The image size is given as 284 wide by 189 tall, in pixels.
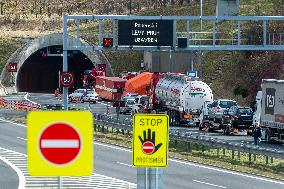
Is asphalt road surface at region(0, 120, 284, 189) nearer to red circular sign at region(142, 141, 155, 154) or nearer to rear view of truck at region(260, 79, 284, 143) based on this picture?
rear view of truck at region(260, 79, 284, 143)

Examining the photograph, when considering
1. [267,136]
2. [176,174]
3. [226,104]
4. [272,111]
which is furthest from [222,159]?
[226,104]

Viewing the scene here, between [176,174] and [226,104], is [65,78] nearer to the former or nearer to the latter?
[226,104]

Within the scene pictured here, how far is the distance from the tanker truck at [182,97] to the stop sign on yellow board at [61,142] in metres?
48.4

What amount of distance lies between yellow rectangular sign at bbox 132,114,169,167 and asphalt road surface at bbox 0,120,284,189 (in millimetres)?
17880

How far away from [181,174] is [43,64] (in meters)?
76.6

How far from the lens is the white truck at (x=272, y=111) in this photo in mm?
51344

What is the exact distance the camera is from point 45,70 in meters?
113

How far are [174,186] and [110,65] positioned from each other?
7344 centimetres

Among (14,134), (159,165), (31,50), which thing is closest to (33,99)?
(31,50)

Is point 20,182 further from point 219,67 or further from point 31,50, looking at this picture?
point 31,50

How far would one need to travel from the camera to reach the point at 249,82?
264ft

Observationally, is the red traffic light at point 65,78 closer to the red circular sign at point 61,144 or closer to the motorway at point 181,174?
the motorway at point 181,174

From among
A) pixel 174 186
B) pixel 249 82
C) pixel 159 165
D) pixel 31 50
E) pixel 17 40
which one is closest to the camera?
pixel 159 165

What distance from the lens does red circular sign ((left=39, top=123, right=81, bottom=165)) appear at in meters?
11.9
